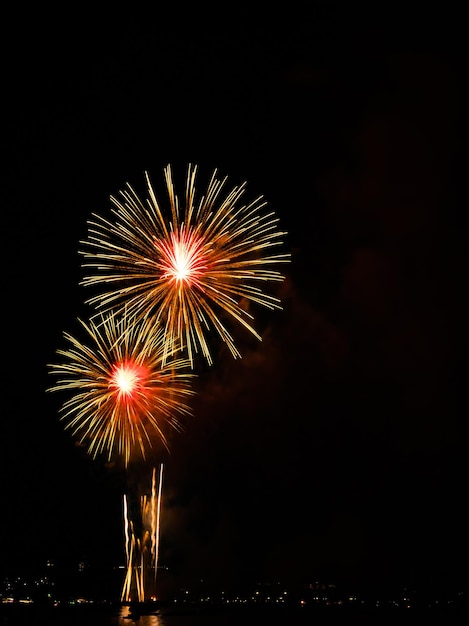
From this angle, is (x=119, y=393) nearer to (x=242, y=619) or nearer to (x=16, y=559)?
(x=242, y=619)

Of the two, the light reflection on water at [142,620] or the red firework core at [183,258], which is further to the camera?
the light reflection on water at [142,620]

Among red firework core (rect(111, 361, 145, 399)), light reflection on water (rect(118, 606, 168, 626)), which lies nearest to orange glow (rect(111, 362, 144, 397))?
red firework core (rect(111, 361, 145, 399))

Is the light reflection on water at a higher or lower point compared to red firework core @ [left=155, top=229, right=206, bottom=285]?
lower

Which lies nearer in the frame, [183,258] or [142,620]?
[183,258]

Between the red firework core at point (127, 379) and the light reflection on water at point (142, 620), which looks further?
the light reflection on water at point (142, 620)

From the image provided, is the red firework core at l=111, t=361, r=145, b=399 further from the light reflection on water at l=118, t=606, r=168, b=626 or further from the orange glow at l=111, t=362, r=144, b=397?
the light reflection on water at l=118, t=606, r=168, b=626

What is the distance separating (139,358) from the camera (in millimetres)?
17859

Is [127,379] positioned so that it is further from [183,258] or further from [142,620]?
[142,620]

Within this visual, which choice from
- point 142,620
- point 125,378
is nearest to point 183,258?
point 125,378

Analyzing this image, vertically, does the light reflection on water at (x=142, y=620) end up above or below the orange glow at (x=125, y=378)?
below

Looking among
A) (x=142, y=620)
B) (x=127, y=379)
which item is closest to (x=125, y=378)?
(x=127, y=379)

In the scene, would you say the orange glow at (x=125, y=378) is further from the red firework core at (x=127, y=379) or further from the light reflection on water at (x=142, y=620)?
the light reflection on water at (x=142, y=620)

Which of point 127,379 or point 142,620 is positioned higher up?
point 127,379

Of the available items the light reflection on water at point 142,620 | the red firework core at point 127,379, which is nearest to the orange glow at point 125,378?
the red firework core at point 127,379
